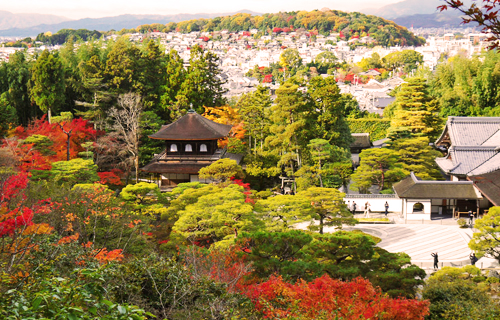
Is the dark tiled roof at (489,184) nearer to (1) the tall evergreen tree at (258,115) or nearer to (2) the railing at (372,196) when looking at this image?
(2) the railing at (372,196)

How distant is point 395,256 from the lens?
46.2ft

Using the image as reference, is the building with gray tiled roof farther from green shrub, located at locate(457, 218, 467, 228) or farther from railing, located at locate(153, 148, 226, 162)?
railing, located at locate(153, 148, 226, 162)

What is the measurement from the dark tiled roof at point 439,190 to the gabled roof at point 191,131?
1119cm

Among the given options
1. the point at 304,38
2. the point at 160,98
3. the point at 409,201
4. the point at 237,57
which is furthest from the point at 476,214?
the point at 304,38

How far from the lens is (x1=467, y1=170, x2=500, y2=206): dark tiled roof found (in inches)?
843

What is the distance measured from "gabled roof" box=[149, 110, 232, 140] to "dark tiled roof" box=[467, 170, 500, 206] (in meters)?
14.2

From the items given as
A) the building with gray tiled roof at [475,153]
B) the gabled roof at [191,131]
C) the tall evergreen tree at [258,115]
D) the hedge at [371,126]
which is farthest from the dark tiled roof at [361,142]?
the gabled roof at [191,131]

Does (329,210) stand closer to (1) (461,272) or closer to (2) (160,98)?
(1) (461,272)

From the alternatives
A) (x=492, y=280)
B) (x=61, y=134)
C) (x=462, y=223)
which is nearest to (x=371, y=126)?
(x=462, y=223)

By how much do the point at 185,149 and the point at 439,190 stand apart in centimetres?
1463

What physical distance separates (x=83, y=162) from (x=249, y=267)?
46.5ft

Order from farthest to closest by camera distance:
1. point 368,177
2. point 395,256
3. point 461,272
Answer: point 368,177
point 461,272
point 395,256

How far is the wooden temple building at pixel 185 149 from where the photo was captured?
2773cm

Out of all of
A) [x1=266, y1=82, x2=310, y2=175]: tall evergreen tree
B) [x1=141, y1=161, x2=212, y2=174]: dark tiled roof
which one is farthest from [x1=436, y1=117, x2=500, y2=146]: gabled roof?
[x1=141, y1=161, x2=212, y2=174]: dark tiled roof
